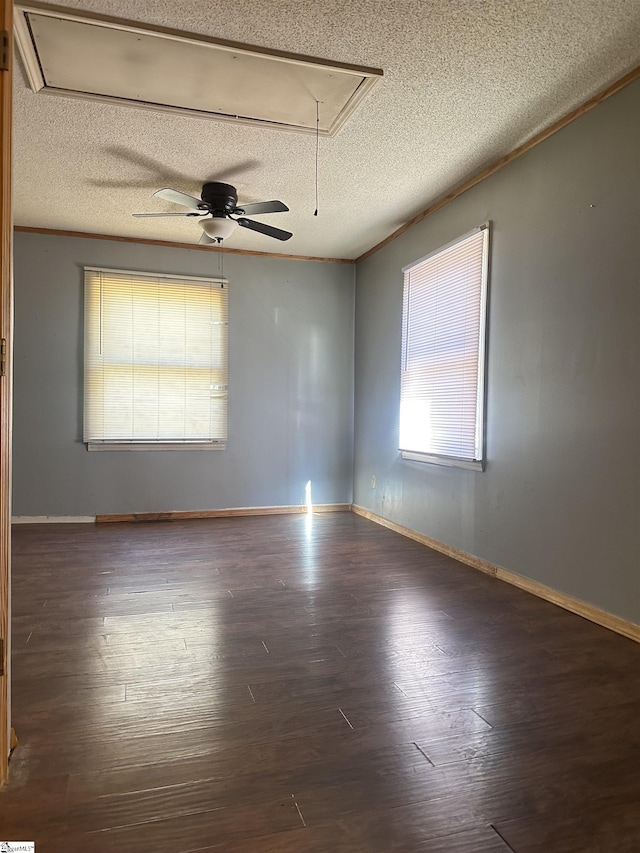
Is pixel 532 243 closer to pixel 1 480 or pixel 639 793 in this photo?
pixel 639 793

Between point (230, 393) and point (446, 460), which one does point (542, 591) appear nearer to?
point (446, 460)

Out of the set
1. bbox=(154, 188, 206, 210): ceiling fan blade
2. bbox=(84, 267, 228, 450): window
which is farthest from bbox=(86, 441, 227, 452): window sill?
bbox=(154, 188, 206, 210): ceiling fan blade

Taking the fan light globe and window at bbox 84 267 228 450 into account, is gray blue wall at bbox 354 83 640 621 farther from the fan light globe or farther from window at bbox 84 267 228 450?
window at bbox 84 267 228 450

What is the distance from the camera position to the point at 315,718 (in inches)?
75.8

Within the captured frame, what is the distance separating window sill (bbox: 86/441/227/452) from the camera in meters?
5.36

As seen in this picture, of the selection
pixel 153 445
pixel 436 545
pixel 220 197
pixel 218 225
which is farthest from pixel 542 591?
pixel 153 445

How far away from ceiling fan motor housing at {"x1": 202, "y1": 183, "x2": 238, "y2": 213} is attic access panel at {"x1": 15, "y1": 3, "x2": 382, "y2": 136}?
2.79 feet

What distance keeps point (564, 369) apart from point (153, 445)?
153 inches

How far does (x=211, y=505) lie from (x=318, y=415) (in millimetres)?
1478

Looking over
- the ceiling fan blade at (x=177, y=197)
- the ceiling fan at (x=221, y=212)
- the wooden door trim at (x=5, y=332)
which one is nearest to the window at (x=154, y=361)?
the ceiling fan at (x=221, y=212)

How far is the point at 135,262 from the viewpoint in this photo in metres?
5.45

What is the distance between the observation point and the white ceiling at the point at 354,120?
2301mm

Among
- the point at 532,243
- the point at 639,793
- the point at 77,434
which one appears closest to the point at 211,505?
the point at 77,434

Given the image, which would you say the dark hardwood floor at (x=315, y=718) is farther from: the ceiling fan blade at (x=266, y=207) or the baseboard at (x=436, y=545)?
the ceiling fan blade at (x=266, y=207)
